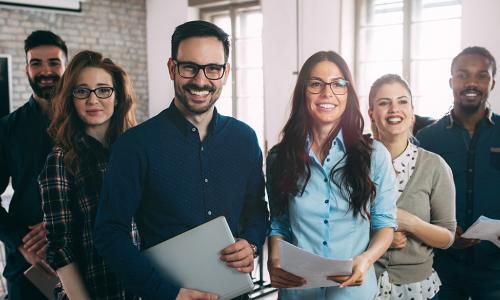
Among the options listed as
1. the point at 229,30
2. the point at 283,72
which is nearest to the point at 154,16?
the point at 229,30

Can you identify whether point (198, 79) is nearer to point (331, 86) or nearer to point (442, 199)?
point (331, 86)

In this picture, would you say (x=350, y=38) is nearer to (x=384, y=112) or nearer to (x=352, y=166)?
(x=384, y=112)

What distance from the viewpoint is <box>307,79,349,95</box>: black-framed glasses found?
159cm

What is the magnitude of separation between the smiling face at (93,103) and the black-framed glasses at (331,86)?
28.2 inches

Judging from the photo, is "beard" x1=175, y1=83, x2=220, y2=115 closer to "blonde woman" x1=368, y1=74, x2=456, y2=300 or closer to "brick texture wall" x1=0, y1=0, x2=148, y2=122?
"blonde woman" x1=368, y1=74, x2=456, y2=300

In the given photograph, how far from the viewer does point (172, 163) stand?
1.44 meters

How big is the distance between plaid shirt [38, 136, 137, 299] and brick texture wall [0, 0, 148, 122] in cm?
459

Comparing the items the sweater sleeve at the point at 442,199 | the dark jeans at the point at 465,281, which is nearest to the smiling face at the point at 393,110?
the sweater sleeve at the point at 442,199

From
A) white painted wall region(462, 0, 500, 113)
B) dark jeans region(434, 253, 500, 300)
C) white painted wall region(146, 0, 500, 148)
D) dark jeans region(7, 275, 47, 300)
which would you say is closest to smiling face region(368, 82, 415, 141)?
dark jeans region(434, 253, 500, 300)

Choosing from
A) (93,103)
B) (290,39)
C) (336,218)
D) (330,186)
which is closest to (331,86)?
(330,186)

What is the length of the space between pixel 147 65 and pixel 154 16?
69 cm

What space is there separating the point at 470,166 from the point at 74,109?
168 centimetres

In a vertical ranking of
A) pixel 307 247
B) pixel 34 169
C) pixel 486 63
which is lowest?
pixel 307 247

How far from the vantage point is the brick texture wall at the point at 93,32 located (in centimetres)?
561
